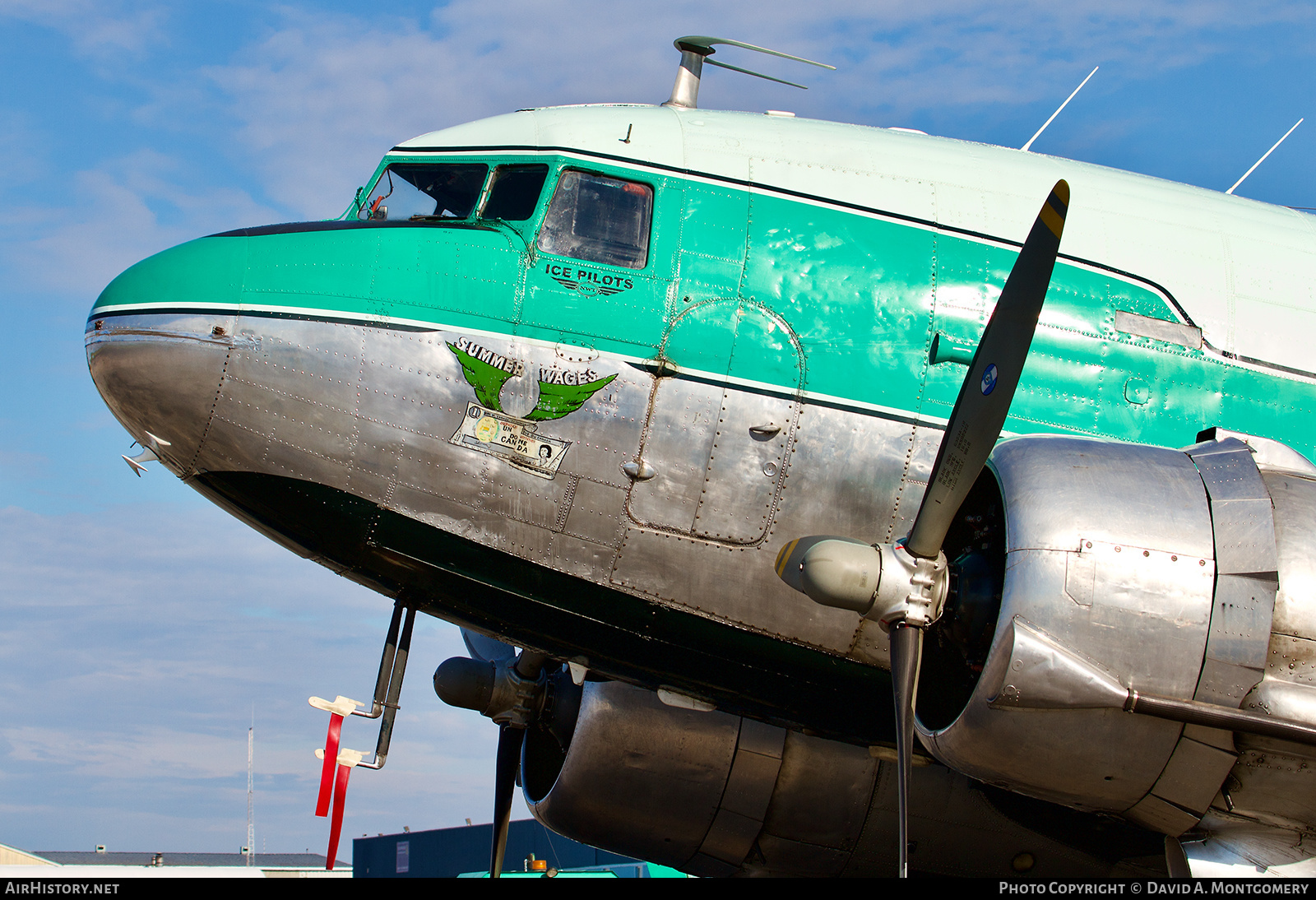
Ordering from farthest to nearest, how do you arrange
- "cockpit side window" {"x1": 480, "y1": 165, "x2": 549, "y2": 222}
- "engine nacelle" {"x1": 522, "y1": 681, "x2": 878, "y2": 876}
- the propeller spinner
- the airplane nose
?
1. "engine nacelle" {"x1": 522, "y1": 681, "x2": 878, "y2": 876}
2. "cockpit side window" {"x1": 480, "y1": 165, "x2": 549, "y2": 222}
3. the airplane nose
4. the propeller spinner

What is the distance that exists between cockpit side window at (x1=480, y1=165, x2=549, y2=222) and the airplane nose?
171cm

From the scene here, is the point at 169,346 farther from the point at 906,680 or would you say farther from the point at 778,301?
the point at 906,680

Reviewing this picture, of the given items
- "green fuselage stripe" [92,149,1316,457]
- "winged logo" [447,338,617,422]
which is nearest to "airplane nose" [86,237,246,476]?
"green fuselage stripe" [92,149,1316,457]

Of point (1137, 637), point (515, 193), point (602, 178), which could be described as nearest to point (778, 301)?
point (602, 178)

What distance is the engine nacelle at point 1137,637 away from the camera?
19.6 feet

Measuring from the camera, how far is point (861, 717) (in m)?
8.10

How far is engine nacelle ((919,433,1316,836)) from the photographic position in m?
5.98

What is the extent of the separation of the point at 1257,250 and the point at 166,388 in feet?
25.5

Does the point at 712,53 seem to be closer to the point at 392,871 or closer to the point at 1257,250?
the point at 1257,250

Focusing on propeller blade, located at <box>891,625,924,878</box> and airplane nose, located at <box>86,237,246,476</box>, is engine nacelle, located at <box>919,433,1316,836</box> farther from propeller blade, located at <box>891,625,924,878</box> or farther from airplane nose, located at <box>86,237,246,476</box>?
airplane nose, located at <box>86,237,246,476</box>

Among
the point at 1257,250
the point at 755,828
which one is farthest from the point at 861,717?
the point at 1257,250

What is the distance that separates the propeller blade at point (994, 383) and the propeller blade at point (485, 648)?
6091 millimetres

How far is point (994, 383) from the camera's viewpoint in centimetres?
642

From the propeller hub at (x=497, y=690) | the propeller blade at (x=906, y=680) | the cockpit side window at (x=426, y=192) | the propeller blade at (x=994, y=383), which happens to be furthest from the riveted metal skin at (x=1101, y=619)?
the propeller hub at (x=497, y=690)
